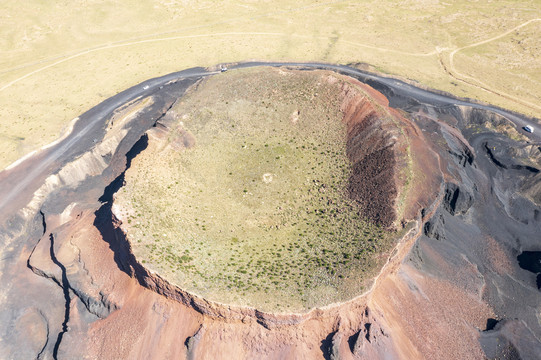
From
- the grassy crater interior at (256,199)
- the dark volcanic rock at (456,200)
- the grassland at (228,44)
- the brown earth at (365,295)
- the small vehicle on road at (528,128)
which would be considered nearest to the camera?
the brown earth at (365,295)

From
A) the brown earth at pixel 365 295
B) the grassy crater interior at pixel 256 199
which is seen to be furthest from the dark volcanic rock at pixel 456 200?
the grassy crater interior at pixel 256 199

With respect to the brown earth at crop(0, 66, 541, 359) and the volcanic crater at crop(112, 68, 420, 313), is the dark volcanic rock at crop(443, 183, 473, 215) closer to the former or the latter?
the brown earth at crop(0, 66, 541, 359)

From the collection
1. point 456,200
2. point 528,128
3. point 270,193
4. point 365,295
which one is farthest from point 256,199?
point 528,128

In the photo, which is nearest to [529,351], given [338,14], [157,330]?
[157,330]

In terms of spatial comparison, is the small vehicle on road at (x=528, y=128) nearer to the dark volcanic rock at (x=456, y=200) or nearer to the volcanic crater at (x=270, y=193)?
the dark volcanic rock at (x=456, y=200)

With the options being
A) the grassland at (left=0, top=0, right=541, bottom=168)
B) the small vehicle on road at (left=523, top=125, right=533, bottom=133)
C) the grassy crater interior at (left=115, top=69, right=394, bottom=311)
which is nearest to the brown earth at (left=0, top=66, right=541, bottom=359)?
the grassy crater interior at (left=115, top=69, right=394, bottom=311)

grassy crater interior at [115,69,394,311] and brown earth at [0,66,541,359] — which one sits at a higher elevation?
grassy crater interior at [115,69,394,311]

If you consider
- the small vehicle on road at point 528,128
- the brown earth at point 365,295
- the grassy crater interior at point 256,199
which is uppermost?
the grassy crater interior at point 256,199
